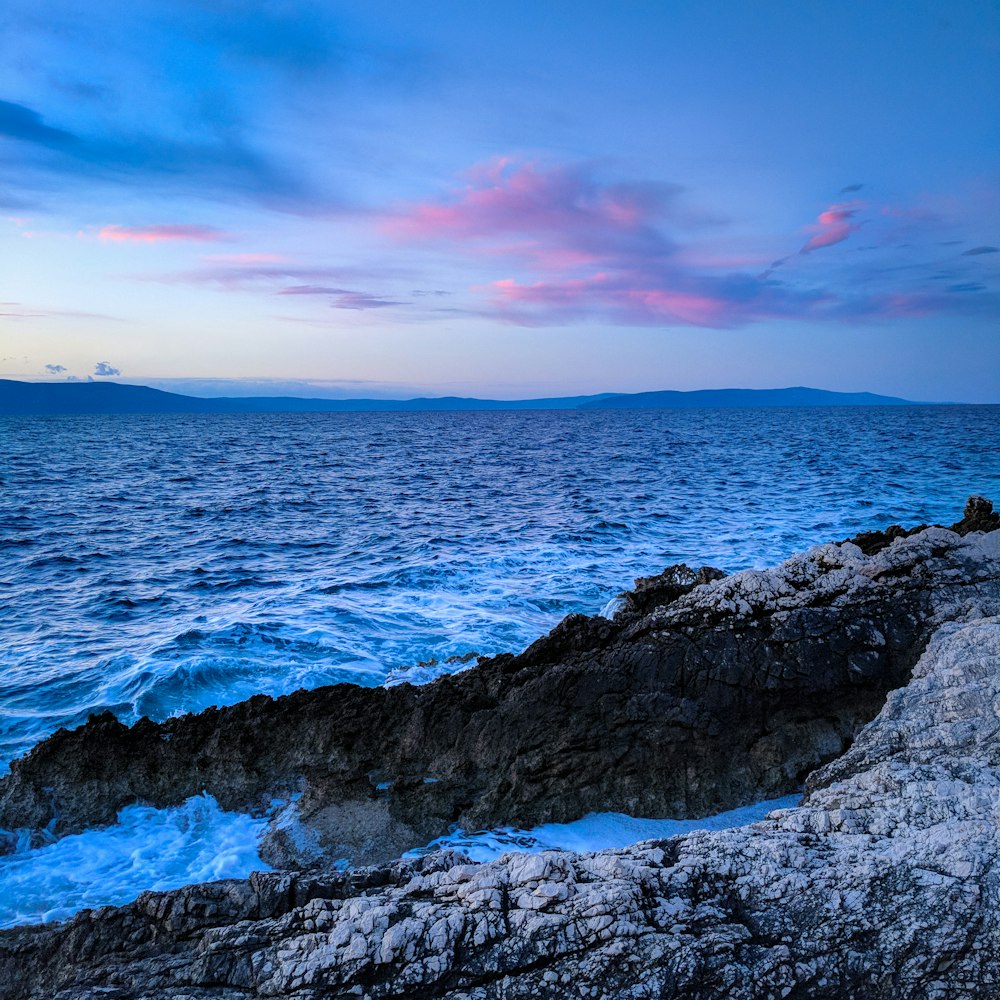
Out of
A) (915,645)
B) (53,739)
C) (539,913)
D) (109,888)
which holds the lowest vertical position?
(109,888)

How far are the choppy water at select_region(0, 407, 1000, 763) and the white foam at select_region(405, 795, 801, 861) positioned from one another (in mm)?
4584

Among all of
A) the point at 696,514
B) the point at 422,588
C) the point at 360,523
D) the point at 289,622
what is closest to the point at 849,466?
the point at 696,514

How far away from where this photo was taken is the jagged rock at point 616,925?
355 centimetres

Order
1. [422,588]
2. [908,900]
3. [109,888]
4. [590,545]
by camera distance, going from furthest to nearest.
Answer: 1. [590,545]
2. [422,588]
3. [109,888]
4. [908,900]

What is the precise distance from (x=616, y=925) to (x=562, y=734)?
3.54 metres

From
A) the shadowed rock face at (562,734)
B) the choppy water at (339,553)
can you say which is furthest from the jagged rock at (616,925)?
the choppy water at (339,553)

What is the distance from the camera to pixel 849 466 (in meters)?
40.9

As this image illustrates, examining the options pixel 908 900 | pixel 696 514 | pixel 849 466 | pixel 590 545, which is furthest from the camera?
pixel 849 466

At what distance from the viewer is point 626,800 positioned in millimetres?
6945

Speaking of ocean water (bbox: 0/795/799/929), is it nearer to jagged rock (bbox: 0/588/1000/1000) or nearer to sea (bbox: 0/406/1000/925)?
sea (bbox: 0/406/1000/925)

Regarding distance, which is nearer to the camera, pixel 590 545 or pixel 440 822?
pixel 440 822

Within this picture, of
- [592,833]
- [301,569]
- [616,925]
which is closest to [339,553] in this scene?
[301,569]

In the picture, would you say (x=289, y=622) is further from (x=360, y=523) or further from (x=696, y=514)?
(x=696, y=514)

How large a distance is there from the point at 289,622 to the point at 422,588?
11.5ft
